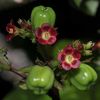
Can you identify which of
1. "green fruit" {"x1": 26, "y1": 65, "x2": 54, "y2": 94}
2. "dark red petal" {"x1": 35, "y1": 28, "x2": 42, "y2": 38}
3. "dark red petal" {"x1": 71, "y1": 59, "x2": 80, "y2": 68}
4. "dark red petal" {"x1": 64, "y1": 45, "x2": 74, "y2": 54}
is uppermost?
"dark red petal" {"x1": 35, "y1": 28, "x2": 42, "y2": 38}

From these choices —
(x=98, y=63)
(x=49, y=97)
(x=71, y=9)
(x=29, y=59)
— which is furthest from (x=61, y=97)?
(x=71, y=9)

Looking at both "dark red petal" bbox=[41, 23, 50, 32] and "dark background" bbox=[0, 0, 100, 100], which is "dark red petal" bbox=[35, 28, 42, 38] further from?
"dark background" bbox=[0, 0, 100, 100]

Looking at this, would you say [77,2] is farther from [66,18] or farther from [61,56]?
[61,56]

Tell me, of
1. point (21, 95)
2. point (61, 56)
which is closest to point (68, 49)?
point (61, 56)

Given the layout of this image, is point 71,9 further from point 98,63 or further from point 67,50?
point 67,50

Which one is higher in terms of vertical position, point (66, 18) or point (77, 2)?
point (77, 2)

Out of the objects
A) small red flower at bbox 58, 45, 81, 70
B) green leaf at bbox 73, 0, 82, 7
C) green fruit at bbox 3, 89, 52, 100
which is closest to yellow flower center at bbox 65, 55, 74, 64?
small red flower at bbox 58, 45, 81, 70
